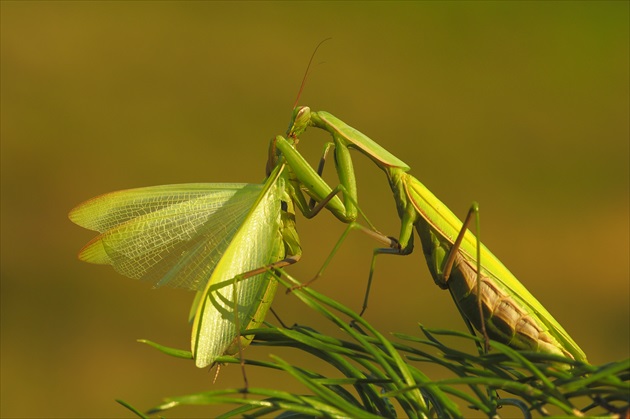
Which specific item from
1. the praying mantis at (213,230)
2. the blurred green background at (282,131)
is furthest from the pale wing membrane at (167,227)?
the blurred green background at (282,131)

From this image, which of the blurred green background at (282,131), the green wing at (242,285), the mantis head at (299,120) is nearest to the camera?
the green wing at (242,285)

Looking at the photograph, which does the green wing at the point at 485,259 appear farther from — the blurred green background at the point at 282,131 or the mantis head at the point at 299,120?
the blurred green background at the point at 282,131

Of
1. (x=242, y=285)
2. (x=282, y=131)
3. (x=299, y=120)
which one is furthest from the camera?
(x=282, y=131)

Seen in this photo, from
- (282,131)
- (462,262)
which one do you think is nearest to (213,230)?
(462,262)

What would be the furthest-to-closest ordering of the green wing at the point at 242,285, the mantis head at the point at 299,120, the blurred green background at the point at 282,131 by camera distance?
1. the blurred green background at the point at 282,131
2. the mantis head at the point at 299,120
3. the green wing at the point at 242,285

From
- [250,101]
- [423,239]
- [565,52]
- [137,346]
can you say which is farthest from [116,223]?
[565,52]

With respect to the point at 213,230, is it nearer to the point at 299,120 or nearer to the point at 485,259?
the point at 299,120

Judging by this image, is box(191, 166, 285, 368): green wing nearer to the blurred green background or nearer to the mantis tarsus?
the mantis tarsus
